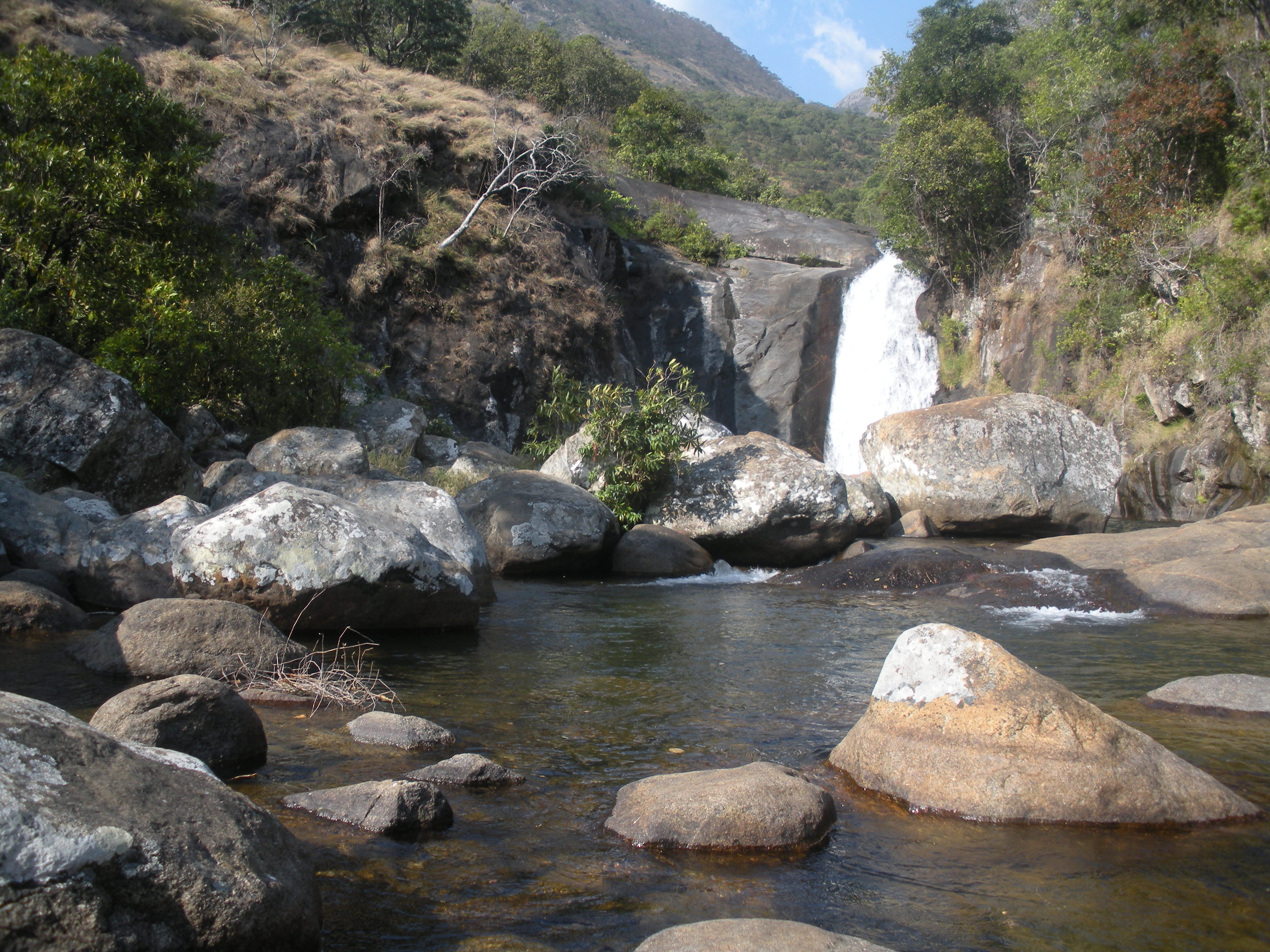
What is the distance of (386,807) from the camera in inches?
154

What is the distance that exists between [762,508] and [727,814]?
10.3 meters

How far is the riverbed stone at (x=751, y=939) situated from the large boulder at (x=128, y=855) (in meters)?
1.17

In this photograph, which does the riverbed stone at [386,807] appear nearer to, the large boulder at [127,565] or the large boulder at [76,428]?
the large boulder at [127,565]

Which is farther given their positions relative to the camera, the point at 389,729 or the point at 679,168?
the point at 679,168

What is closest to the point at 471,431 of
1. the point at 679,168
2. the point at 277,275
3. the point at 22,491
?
the point at 277,275

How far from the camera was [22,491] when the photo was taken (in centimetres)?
829

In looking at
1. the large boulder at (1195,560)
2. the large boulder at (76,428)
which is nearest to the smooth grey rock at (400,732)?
the large boulder at (76,428)

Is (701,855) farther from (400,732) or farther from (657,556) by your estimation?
(657,556)

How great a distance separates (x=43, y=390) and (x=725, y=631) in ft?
25.0

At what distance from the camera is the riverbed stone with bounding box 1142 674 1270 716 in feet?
19.5

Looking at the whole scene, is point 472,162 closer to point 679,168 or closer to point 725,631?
point 679,168

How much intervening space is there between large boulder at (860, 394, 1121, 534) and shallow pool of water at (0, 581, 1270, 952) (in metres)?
7.53

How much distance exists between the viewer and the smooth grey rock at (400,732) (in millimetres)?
5078

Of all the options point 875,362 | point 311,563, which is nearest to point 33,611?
point 311,563
